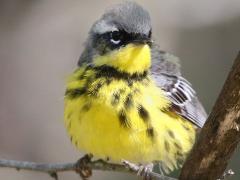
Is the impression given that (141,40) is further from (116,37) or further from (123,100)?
(123,100)

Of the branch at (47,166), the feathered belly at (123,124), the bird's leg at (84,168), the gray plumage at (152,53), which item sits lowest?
the bird's leg at (84,168)

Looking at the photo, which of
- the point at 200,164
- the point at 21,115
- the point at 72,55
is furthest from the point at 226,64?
the point at 200,164

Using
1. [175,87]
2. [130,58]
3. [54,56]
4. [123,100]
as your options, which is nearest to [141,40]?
[130,58]

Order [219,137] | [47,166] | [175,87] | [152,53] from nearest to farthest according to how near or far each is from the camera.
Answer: [219,137] → [47,166] → [175,87] → [152,53]

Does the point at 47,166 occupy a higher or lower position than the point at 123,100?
lower

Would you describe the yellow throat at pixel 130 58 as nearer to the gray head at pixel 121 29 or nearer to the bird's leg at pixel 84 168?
the gray head at pixel 121 29

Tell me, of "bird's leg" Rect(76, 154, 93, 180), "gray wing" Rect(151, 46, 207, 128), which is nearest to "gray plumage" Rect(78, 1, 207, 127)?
"gray wing" Rect(151, 46, 207, 128)

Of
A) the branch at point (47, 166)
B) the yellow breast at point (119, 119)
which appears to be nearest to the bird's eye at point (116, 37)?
the yellow breast at point (119, 119)

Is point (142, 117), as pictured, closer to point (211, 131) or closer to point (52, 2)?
point (211, 131)
